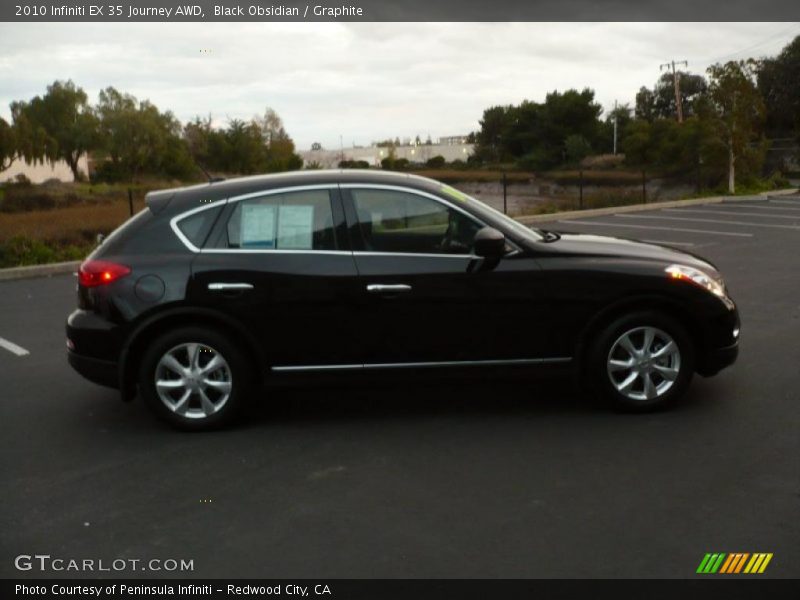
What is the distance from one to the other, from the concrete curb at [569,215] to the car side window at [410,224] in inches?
384

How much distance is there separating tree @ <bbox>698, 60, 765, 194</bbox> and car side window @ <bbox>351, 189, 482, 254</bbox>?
87.1 ft

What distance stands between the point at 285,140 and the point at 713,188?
50.4 feet

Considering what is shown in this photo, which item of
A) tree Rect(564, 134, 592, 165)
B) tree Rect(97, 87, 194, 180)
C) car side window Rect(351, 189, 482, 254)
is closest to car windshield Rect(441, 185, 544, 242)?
car side window Rect(351, 189, 482, 254)

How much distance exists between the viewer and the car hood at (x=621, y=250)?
6.28 meters

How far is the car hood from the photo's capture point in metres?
6.28

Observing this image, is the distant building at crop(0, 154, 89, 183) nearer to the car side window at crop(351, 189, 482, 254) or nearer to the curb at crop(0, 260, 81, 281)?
the curb at crop(0, 260, 81, 281)

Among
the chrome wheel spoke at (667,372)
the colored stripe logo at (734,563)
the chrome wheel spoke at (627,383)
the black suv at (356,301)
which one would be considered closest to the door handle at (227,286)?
the black suv at (356,301)

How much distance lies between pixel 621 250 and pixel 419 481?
236 cm
